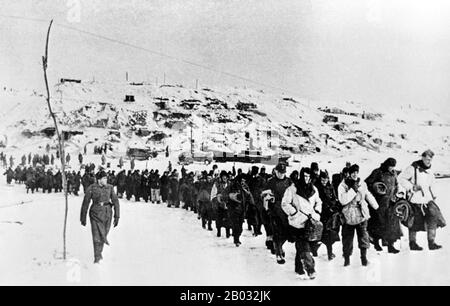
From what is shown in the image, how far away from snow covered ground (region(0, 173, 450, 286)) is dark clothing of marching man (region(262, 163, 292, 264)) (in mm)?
320

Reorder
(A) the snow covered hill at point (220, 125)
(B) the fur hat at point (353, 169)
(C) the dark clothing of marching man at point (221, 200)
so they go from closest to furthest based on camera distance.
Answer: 1. (B) the fur hat at point (353, 169)
2. (C) the dark clothing of marching man at point (221, 200)
3. (A) the snow covered hill at point (220, 125)

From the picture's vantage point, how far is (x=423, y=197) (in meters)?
7.75

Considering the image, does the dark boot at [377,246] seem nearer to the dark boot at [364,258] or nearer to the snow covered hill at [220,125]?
the dark boot at [364,258]

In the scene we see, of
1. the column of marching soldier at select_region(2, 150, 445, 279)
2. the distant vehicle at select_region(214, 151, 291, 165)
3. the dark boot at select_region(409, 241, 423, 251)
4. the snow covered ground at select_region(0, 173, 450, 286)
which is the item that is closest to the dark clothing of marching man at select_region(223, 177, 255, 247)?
the column of marching soldier at select_region(2, 150, 445, 279)

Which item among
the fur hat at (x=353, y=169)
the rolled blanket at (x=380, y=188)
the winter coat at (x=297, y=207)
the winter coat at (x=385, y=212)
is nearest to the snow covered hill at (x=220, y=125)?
the winter coat at (x=385, y=212)

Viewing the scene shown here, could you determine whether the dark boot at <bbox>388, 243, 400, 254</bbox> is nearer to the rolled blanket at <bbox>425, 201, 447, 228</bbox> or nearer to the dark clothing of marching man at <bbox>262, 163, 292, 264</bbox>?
the rolled blanket at <bbox>425, 201, 447, 228</bbox>

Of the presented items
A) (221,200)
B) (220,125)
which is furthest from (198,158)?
(221,200)

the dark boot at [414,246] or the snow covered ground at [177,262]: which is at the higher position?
the dark boot at [414,246]

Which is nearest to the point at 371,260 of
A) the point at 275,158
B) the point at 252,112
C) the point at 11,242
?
the point at 11,242

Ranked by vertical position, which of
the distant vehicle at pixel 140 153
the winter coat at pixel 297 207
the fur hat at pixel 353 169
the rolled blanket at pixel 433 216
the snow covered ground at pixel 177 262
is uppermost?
the distant vehicle at pixel 140 153

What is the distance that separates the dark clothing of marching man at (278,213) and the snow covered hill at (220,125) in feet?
14.6

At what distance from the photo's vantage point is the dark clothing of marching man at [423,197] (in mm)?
7703

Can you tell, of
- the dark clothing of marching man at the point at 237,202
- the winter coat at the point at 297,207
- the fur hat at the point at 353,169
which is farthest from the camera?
the dark clothing of marching man at the point at 237,202

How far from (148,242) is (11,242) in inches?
94.3
